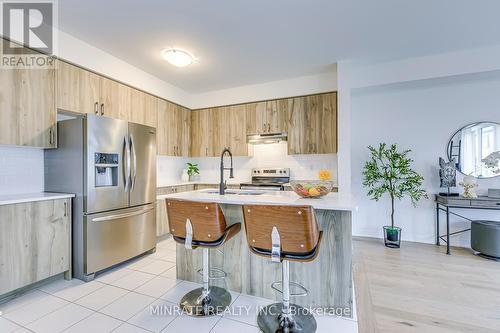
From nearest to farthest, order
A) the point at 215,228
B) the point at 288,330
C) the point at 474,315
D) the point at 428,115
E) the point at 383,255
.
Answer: the point at 288,330
the point at 215,228
the point at 474,315
the point at 383,255
the point at 428,115

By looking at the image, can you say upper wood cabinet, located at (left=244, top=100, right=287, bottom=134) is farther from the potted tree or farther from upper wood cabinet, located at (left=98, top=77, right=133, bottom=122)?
upper wood cabinet, located at (left=98, top=77, right=133, bottom=122)

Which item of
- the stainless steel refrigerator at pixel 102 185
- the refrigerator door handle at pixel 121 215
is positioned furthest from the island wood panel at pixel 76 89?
the refrigerator door handle at pixel 121 215

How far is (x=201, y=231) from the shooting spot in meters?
1.78

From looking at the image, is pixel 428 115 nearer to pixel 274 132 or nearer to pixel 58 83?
pixel 274 132

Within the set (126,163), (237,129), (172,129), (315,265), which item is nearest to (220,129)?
(237,129)

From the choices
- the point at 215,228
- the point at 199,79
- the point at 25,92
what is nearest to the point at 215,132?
the point at 199,79

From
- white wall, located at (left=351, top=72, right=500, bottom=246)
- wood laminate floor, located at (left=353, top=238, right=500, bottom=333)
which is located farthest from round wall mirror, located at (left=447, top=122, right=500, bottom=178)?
wood laminate floor, located at (left=353, top=238, right=500, bottom=333)

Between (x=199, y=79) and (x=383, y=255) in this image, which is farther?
(x=199, y=79)

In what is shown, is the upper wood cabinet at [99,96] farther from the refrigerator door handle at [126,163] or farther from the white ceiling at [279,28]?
the refrigerator door handle at [126,163]

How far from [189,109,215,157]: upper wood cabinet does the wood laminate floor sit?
→ 325 centimetres

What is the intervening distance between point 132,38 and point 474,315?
14.4 ft

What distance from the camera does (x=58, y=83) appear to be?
2629 mm

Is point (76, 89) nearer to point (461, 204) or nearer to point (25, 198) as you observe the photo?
point (25, 198)

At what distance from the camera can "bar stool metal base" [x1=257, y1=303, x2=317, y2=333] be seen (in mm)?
1659
